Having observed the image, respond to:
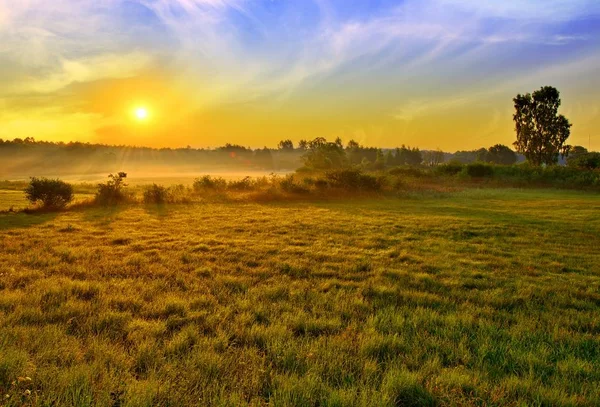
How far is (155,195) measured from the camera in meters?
23.2

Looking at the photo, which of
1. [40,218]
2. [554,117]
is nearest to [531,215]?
[40,218]

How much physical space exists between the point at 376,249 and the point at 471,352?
5825mm

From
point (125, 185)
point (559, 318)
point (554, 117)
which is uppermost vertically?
point (554, 117)

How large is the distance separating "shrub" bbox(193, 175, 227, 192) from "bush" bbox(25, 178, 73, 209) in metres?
10.5

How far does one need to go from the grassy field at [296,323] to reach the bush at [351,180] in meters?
19.3

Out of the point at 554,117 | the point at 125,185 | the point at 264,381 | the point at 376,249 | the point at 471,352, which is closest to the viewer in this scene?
the point at 264,381

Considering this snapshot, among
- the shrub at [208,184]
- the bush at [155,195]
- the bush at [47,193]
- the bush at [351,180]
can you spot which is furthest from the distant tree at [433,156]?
the bush at [47,193]

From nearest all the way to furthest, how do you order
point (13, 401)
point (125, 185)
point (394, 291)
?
1. point (13, 401)
2. point (394, 291)
3. point (125, 185)

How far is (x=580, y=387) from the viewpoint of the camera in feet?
10.9

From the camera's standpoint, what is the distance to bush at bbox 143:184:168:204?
2295 centimetres

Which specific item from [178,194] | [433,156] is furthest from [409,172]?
[433,156]

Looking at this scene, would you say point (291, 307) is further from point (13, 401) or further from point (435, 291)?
point (13, 401)

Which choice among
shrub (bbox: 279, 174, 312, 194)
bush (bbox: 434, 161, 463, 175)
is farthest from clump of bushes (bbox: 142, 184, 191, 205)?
bush (bbox: 434, 161, 463, 175)

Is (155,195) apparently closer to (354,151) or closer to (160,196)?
(160,196)
